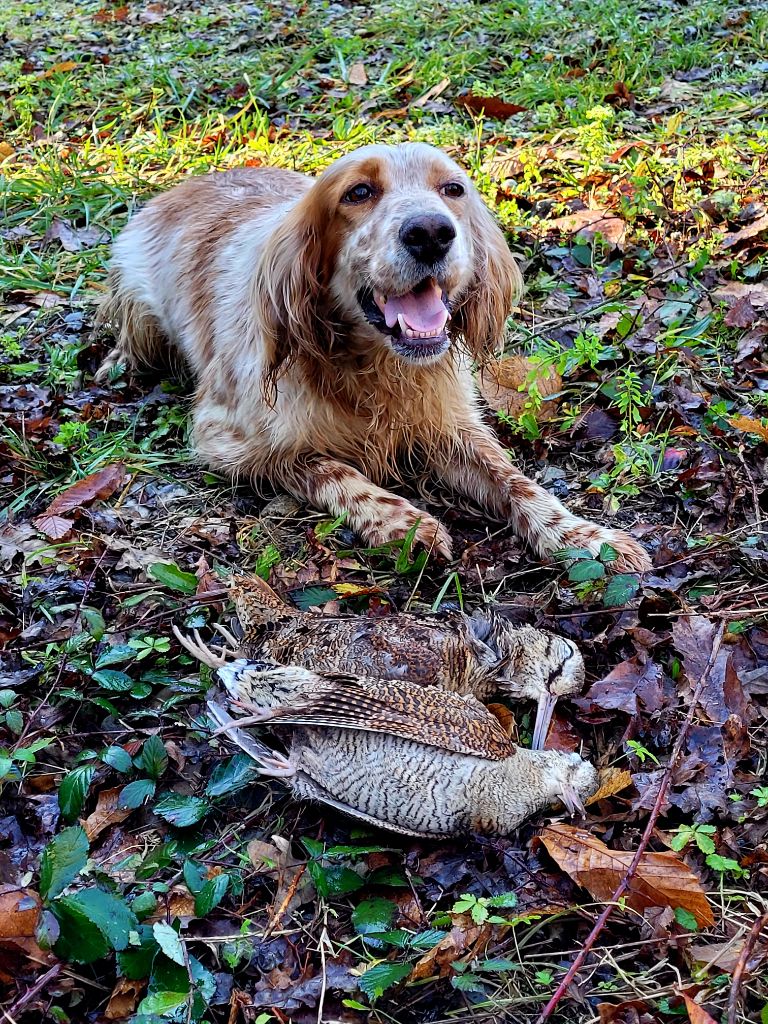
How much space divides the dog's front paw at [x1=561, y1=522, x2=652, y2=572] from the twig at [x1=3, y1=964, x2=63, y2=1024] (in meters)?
1.92

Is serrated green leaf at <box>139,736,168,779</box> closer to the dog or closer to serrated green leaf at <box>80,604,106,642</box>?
serrated green leaf at <box>80,604,106,642</box>

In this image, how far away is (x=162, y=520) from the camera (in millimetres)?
3623

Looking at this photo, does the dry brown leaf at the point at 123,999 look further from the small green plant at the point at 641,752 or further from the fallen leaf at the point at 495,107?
the fallen leaf at the point at 495,107

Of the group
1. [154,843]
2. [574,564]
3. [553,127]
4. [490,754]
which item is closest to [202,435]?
[574,564]

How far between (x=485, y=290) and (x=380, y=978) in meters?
2.52

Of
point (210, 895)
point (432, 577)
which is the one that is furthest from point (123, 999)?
point (432, 577)

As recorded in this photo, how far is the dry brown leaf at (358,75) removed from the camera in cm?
700

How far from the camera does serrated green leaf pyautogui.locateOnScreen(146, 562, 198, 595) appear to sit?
3.05 metres

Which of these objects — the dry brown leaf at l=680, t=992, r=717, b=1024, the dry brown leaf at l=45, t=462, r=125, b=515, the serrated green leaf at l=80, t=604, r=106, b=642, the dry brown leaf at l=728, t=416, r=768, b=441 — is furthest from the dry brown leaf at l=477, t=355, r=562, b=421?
the dry brown leaf at l=680, t=992, r=717, b=1024

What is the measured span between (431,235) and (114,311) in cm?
236

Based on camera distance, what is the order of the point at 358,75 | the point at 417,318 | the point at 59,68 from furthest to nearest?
the point at 59,68 → the point at 358,75 → the point at 417,318

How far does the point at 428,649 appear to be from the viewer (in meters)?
2.44

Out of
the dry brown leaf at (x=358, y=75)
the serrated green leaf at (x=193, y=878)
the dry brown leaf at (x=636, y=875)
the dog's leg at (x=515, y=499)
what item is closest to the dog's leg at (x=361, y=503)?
the dog's leg at (x=515, y=499)

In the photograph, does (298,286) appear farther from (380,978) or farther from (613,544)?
(380,978)
